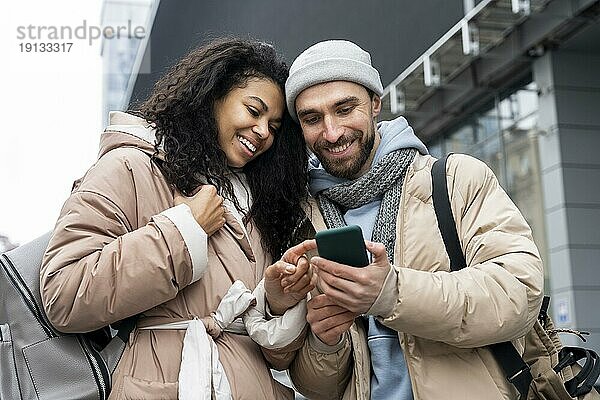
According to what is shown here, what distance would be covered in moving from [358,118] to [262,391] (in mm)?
1020

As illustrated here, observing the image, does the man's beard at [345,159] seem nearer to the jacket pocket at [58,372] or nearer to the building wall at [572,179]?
the jacket pocket at [58,372]

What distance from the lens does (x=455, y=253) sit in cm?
272

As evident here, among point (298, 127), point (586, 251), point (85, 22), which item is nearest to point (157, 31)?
point (85, 22)

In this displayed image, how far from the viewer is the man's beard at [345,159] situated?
3.01m

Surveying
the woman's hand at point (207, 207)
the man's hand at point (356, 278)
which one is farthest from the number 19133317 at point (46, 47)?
the man's hand at point (356, 278)

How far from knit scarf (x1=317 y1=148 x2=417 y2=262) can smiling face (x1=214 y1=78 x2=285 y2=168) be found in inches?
12.5

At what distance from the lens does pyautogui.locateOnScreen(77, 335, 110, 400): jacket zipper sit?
2404 millimetres

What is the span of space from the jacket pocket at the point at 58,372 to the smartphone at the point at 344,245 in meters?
0.74

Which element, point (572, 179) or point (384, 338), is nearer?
point (384, 338)

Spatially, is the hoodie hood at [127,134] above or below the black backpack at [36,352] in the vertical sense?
above

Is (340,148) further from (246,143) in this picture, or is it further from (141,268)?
(141,268)

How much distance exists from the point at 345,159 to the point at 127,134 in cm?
77

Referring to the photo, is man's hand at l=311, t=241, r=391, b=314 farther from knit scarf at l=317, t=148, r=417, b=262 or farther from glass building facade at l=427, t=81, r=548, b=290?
glass building facade at l=427, t=81, r=548, b=290

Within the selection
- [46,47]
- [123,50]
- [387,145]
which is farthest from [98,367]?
[123,50]
